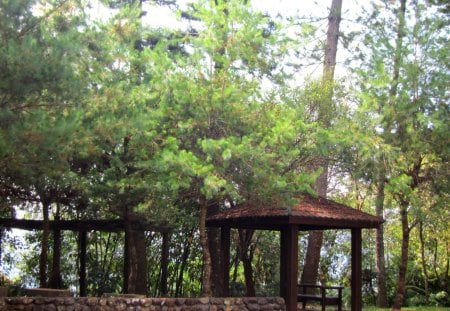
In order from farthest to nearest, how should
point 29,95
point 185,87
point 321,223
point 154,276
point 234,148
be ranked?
point 154,276 → point 321,223 → point 185,87 → point 234,148 → point 29,95

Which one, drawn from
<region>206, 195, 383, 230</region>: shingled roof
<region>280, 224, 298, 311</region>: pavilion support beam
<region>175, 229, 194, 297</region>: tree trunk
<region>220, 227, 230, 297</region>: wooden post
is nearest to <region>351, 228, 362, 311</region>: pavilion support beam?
<region>206, 195, 383, 230</region>: shingled roof

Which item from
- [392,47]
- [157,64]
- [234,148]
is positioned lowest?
[234,148]

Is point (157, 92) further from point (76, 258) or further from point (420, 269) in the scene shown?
point (420, 269)

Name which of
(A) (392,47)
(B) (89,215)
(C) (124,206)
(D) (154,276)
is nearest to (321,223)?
(C) (124,206)

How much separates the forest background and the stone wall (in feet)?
2.86

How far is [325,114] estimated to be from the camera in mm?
13398

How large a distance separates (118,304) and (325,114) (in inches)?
249

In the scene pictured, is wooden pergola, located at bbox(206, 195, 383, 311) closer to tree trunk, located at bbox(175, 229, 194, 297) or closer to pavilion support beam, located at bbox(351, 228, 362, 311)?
pavilion support beam, located at bbox(351, 228, 362, 311)

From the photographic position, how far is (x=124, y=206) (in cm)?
1138

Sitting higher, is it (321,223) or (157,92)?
(157,92)

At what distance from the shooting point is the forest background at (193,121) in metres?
7.38

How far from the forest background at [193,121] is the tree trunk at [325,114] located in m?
0.09

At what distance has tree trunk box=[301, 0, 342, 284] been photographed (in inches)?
529

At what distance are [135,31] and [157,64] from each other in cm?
68
